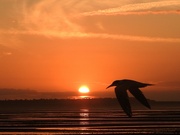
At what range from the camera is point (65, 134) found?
126ft

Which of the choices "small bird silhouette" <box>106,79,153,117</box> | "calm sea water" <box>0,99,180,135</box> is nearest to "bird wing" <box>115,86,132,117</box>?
"small bird silhouette" <box>106,79,153,117</box>

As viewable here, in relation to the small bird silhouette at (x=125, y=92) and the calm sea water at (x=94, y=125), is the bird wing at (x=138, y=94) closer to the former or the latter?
the small bird silhouette at (x=125, y=92)

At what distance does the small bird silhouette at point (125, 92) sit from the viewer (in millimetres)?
2688

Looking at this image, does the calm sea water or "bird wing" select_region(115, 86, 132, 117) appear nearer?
"bird wing" select_region(115, 86, 132, 117)

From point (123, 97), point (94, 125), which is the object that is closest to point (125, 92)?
point (123, 97)

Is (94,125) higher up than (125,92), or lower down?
higher up

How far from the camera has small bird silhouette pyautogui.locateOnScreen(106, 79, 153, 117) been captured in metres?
2.69

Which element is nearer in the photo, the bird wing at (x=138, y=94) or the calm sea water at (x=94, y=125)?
the bird wing at (x=138, y=94)

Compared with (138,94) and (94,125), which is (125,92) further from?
(94,125)

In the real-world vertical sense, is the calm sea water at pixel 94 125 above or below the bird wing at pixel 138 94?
above

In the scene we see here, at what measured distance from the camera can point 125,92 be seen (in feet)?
9.20

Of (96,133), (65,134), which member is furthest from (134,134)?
(65,134)

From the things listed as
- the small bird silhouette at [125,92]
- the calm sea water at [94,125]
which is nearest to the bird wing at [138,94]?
the small bird silhouette at [125,92]

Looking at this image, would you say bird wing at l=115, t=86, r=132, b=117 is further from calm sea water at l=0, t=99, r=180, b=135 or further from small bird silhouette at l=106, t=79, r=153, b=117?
calm sea water at l=0, t=99, r=180, b=135
